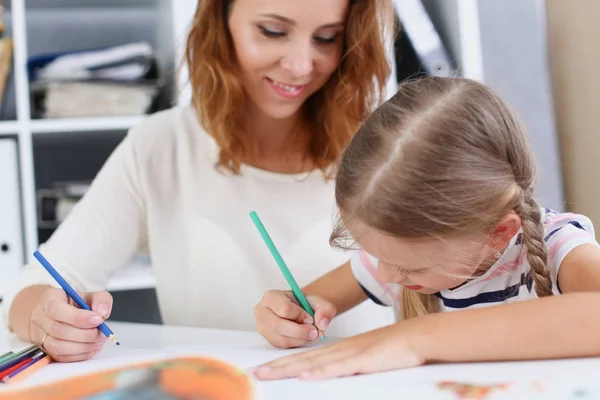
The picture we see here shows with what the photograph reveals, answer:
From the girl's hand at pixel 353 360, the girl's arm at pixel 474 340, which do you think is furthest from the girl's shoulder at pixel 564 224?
the girl's hand at pixel 353 360

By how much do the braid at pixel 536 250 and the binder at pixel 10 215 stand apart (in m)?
1.33

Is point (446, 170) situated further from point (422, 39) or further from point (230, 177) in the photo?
point (422, 39)

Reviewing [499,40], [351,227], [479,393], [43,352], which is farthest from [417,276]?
[499,40]

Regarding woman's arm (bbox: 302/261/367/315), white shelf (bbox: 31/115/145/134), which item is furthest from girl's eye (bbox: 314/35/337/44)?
white shelf (bbox: 31/115/145/134)

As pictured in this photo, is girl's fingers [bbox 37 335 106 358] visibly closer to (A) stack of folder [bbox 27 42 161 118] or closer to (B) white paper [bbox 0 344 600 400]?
(B) white paper [bbox 0 344 600 400]

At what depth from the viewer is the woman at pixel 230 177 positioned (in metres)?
1.00

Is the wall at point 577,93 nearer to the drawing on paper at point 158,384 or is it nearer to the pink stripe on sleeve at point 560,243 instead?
the pink stripe on sleeve at point 560,243

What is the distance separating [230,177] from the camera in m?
1.08

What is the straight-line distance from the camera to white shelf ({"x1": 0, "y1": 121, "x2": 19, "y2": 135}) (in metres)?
1.62

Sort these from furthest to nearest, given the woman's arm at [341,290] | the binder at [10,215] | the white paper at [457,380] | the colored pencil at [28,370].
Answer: the binder at [10,215] → the woman's arm at [341,290] → the colored pencil at [28,370] → the white paper at [457,380]

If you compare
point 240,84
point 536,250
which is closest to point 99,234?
point 240,84

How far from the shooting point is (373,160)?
0.67 meters

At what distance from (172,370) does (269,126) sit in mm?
596

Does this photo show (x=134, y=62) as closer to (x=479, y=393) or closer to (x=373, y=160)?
(x=373, y=160)
